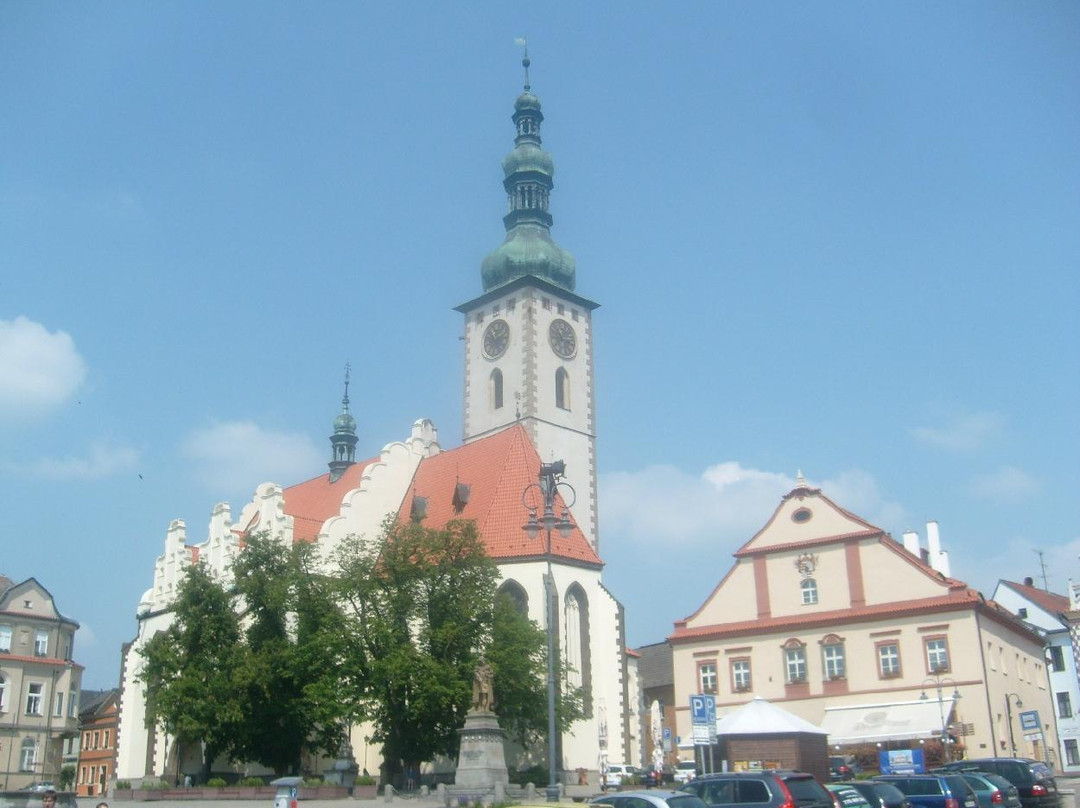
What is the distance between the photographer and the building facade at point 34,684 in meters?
64.4

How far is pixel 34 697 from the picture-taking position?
66312 millimetres

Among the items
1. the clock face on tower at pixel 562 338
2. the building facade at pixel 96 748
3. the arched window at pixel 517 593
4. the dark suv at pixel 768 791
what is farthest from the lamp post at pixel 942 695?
the building facade at pixel 96 748

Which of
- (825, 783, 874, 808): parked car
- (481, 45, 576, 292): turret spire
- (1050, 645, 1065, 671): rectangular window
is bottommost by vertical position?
(825, 783, 874, 808): parked car

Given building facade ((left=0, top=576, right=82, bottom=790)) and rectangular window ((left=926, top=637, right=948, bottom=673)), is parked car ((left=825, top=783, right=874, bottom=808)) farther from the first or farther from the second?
building facade ((left=0, top=576, right=82, bottom=790))

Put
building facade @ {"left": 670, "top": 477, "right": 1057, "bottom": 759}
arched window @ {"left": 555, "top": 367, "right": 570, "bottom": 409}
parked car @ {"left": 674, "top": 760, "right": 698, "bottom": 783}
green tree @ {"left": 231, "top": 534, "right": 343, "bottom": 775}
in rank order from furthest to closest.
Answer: arched window @ {"left": 555, "top": 367, "right": 570, "bottom": 409} < building facade @ {"left": 670, "top": 477, "right": 1057, "bottom": 759} < parked car @ {"left": 674, "top": 760, "right": 698, "bottom": 783} < green tree @ {"left": 231, "top": 534, "right": 343, "bottom": 775}

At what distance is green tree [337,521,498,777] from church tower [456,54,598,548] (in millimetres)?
16056

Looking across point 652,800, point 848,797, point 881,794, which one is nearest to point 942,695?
point 881,794

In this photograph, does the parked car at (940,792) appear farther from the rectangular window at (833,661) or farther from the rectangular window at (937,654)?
the rectangular window at (833,661)

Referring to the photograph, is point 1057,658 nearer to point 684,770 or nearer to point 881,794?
point 684,770

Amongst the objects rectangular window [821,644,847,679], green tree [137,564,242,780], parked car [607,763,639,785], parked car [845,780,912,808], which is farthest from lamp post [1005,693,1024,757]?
green tree [137,564,242,780]

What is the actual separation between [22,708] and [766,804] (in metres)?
58.4

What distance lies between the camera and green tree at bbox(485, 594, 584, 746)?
38219mm

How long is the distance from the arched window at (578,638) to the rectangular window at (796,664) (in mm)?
9105

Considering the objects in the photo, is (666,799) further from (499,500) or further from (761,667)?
(761,667)
